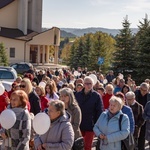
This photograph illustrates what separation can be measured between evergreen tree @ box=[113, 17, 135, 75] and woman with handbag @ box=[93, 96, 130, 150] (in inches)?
1057

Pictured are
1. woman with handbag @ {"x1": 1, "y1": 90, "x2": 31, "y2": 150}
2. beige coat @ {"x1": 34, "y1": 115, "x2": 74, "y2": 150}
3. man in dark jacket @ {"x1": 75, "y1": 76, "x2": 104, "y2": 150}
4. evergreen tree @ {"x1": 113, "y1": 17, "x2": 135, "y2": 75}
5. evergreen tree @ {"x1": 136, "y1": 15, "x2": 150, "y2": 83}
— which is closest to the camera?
beige coat @ {"x1": 34, "y1": 115, "x2": 74, "y2": 150}

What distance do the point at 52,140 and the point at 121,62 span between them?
2867 cm

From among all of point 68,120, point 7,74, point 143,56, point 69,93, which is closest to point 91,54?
point 143,56

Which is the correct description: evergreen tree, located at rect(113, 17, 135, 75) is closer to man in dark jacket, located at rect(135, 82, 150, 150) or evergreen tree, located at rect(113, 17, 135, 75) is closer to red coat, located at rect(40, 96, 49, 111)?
man in dark jacket, located at rect(135, 82, 150, 150)

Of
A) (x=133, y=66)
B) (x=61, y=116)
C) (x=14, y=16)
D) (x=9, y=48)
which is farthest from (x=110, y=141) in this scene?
(x=14, y=16)

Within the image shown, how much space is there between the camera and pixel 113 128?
21.3ft

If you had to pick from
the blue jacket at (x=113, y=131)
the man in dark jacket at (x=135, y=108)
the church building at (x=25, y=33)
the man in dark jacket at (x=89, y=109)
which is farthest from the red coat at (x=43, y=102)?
the church building at (x=25, y=33)

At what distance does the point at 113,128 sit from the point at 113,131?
0.05 metres

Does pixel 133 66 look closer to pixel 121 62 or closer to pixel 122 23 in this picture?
pixel 121 62

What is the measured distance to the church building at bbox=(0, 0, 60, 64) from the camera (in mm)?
53469

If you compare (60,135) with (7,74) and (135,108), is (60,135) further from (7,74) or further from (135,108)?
(7,74)

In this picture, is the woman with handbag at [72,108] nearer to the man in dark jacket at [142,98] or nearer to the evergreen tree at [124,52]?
the man in dark jacket at [142,98]

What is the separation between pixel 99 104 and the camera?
7.95m

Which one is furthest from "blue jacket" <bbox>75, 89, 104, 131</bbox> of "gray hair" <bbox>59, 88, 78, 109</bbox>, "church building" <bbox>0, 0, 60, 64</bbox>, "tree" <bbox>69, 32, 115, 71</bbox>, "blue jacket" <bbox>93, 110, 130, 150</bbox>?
"church building" <bbox>0, 0, 60, 64</bbox>
